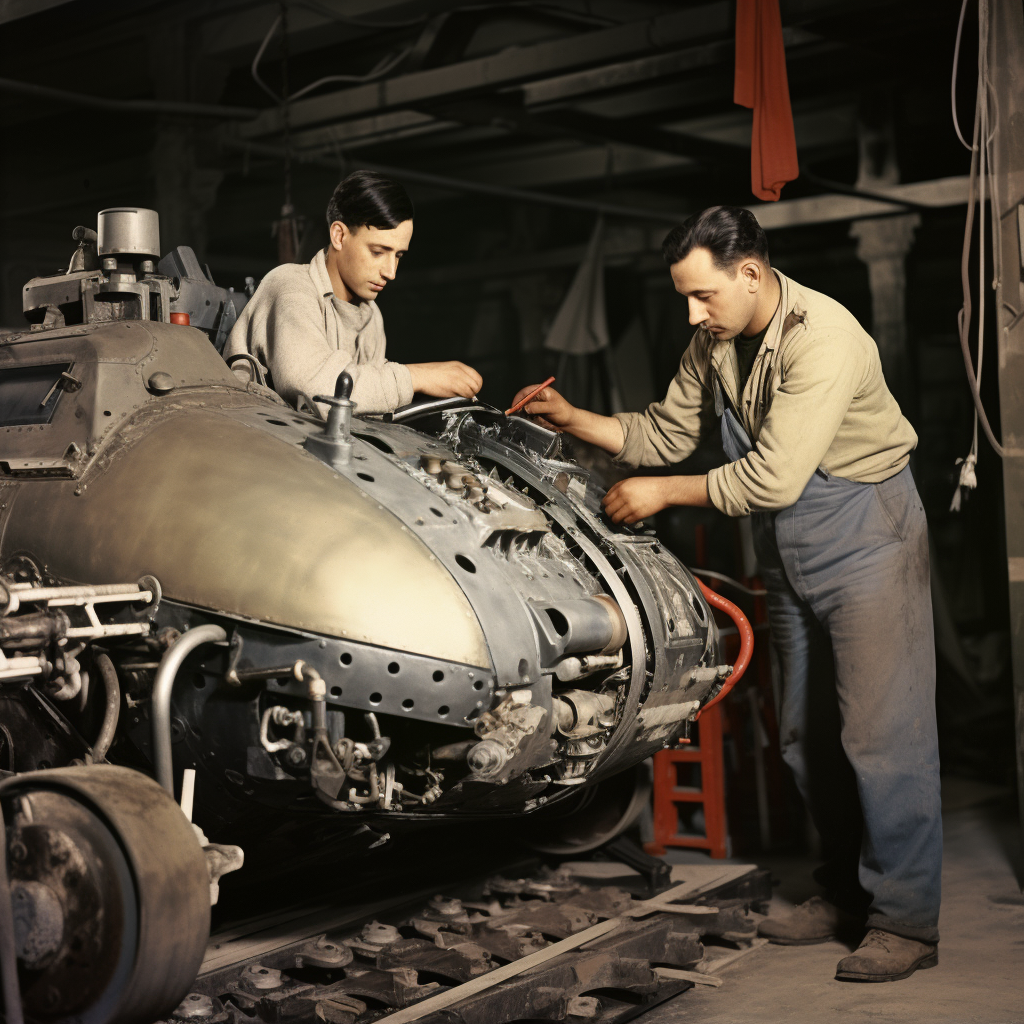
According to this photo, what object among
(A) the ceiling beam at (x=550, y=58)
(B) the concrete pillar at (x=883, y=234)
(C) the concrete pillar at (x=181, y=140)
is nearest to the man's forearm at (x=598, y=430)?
(A) the ceiling beam at (x=550, y=58)

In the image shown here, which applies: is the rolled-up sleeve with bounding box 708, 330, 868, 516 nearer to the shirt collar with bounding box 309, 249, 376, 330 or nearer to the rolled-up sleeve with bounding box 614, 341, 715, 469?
the rolled-up sleeve with bounding box 614, 341, 715, 469

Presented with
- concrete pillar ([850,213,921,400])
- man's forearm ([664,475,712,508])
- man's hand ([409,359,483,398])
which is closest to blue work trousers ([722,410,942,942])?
man's forearm ([664,475,712,508])

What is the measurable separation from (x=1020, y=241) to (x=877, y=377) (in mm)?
1332

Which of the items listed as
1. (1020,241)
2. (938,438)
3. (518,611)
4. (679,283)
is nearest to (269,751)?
(518,611)

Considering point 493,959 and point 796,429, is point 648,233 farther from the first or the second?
point 493,959

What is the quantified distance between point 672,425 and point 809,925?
5.59 feet

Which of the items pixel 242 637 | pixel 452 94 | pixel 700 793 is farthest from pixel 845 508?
pixel 452 94

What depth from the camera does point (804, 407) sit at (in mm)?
3604

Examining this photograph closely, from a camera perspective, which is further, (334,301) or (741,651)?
(741,651)

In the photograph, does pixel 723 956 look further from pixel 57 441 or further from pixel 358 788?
pixel 57 441

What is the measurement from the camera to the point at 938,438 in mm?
9188

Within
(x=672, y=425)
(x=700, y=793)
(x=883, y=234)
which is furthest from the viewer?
(x=883, y=234)

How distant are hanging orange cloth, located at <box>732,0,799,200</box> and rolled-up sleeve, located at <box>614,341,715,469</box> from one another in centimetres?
77

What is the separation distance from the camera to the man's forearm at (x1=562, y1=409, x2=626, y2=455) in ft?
13.6
